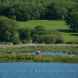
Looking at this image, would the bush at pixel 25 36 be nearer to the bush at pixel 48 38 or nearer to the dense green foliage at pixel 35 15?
the dense green foliage at pixel 35 15

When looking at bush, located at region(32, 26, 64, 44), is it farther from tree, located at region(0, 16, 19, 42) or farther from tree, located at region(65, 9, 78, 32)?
tree, located at region(65, 9, 78, 32)

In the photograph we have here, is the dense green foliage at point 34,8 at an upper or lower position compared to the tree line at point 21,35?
A: upper

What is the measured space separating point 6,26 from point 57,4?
29.1m

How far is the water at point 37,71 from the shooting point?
92.9ft

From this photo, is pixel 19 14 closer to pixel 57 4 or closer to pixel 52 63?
pixel 57 4

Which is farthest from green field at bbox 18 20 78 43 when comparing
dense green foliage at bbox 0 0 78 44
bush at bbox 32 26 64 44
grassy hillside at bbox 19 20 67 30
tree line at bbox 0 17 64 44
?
tree line at bbox 0 17 64 44

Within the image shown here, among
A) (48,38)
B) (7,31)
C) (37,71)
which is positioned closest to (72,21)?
(48,38)

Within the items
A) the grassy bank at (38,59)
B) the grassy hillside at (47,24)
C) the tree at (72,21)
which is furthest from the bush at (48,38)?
the grassy bank at (38,59)

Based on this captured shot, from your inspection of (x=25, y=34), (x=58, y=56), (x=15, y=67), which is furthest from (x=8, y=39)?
(x=15, y=67)

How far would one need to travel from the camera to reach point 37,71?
30094 mm

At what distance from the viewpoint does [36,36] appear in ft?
174

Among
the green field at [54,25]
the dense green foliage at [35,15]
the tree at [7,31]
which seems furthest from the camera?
the green field at [54,25]

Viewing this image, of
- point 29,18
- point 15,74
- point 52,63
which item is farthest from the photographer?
point 29,18

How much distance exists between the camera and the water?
2832 cm
